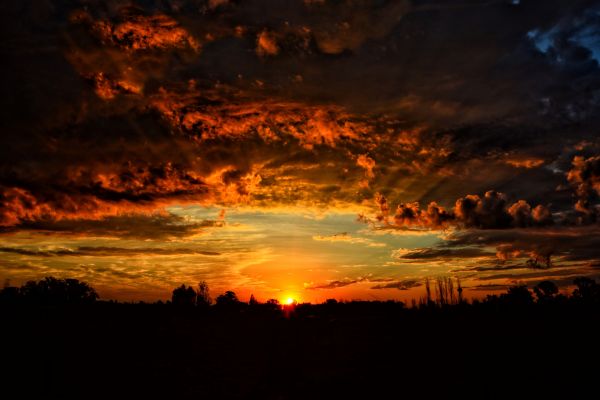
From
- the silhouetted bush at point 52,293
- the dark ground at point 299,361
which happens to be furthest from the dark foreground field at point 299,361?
the silhouetted bush at point 52,293

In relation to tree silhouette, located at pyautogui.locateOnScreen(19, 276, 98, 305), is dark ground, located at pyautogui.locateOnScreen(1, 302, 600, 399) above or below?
below

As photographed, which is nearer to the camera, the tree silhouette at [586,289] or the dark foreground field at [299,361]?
the dark foreground field at [299,361]

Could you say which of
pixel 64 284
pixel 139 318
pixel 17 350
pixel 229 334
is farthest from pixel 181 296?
pixel 17 350

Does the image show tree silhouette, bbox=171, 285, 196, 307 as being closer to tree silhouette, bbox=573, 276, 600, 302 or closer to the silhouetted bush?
the silhouetted bush

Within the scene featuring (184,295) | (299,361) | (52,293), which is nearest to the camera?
(299,361)

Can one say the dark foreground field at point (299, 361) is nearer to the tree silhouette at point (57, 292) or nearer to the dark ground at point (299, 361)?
the dark ground at point (299, 361)

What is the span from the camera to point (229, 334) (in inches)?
2549

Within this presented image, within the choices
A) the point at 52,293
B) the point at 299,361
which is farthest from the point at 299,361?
the point at 52,293

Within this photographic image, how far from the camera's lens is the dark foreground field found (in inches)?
1243

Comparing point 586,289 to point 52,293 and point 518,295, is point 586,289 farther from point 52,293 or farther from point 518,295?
point 52,293

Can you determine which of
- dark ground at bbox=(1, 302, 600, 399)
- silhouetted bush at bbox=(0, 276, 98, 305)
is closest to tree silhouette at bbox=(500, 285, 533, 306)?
dark ground at bbox=(1, 302, 600, 399)

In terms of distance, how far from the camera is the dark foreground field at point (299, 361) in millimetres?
31578

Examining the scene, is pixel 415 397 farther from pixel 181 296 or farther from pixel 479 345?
pixel 181 296

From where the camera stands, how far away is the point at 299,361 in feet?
144
